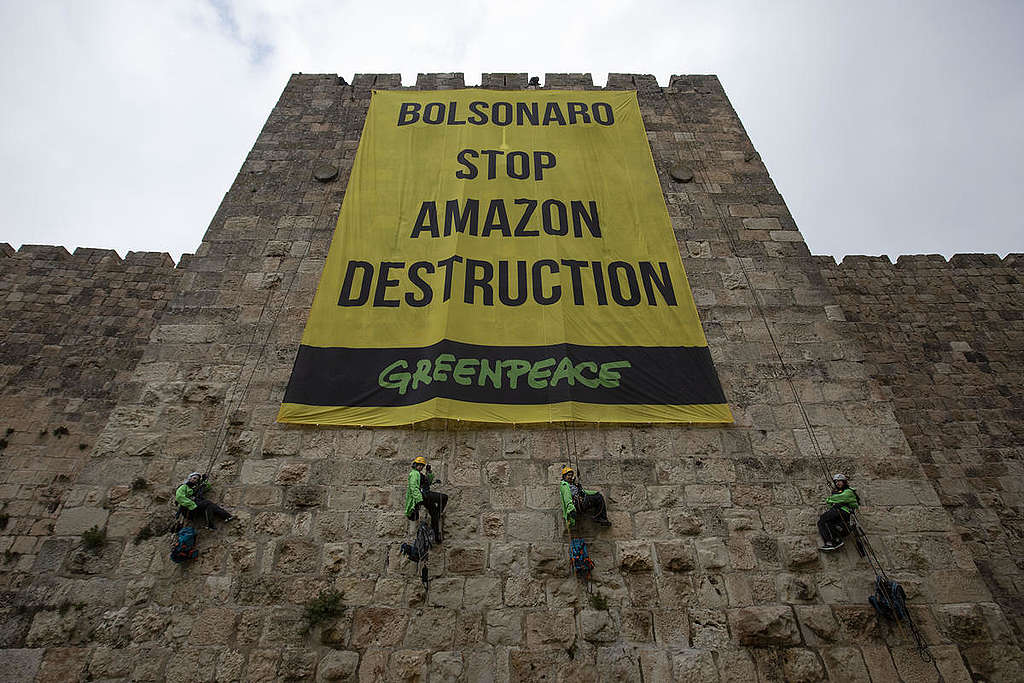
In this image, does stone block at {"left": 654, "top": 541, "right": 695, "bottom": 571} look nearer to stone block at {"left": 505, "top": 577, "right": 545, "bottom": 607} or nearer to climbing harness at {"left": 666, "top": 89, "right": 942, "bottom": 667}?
stone block at {"left": 505, "top": 577, "right": 545, "bottom": 607}

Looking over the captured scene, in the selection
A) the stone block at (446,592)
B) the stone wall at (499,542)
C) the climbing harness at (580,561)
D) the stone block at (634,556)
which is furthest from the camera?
the stone block at (634,556)

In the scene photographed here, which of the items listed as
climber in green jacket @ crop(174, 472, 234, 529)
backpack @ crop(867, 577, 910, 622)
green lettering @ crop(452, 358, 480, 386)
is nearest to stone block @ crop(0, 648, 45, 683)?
climber in green jacket @ crop(174, 472, 234, 529)

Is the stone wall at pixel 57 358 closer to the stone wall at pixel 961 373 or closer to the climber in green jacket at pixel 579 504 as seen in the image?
the climber in green jacket at pixel 579 504

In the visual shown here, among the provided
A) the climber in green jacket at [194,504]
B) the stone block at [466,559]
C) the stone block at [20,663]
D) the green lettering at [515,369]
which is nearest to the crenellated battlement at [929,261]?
the green lettering at [515,369]

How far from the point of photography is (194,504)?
4.78 metres

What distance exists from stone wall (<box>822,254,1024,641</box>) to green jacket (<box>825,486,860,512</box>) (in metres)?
3.23

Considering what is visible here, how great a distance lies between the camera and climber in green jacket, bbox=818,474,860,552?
4781mm

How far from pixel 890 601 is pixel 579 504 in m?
2.45

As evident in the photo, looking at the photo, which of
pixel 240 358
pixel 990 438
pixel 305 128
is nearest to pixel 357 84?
pixel 305 128

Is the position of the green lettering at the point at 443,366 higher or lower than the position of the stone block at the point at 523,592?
higher

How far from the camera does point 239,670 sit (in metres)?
4.18

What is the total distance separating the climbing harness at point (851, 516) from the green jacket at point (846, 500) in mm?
85

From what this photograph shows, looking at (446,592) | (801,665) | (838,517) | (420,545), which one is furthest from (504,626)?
(838,517)

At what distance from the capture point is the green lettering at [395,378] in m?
5.57
